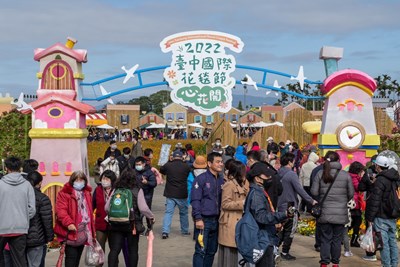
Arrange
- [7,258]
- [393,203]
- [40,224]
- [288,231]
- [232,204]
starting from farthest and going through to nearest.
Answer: [288,231], [393,203], [232,204], [7,258], [40,224]

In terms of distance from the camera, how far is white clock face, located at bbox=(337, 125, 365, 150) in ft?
41.4

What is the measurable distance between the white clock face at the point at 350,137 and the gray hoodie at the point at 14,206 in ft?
25.7

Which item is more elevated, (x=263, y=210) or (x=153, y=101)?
(x=153, y=101)

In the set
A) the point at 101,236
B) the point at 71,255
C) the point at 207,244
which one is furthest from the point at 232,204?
the point at 71,255

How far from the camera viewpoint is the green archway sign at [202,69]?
13320mm

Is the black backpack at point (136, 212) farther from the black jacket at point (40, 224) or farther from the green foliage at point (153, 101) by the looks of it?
the green foliage at point (153, 101)

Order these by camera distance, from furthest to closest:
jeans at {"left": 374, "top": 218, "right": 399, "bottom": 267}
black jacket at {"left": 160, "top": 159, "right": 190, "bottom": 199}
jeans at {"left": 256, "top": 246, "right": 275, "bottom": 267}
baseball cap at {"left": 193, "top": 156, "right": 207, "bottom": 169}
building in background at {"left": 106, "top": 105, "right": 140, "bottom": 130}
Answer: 1. building in background at {"left": 106, "top": 105, "right": 140, "bottom": 130}
2. black jacket at {"left": 160, "top": 159, "right": 190, "bottom": 199}
3. baseball cap at {"left": 193, "top": 156, "right": 207, "bottom": 169}
4. jeans at {"left": 374, "top": 218, "right": 399, "bottom": 267}
5. jeans at {"left": 256, "top": 246, "right": 275, "bottom": 267}

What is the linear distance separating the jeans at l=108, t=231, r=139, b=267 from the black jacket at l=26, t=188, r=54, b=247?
0.89 meters

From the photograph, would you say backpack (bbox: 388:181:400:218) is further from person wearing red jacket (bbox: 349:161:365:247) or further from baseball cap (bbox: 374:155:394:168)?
person wearing red jacket (bbox: 349:161:365:247)

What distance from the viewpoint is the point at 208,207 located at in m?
7.59

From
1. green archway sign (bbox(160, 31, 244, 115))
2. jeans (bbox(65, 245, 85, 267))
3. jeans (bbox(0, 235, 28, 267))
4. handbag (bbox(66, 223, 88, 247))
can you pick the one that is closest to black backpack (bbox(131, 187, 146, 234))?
handbag (bbox(66, 223, 88, 247))

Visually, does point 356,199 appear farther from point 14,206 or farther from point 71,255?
point 14,206

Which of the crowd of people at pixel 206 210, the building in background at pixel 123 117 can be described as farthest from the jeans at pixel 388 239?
the building in background at pixel 123 117

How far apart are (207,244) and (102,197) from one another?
1.51 m
